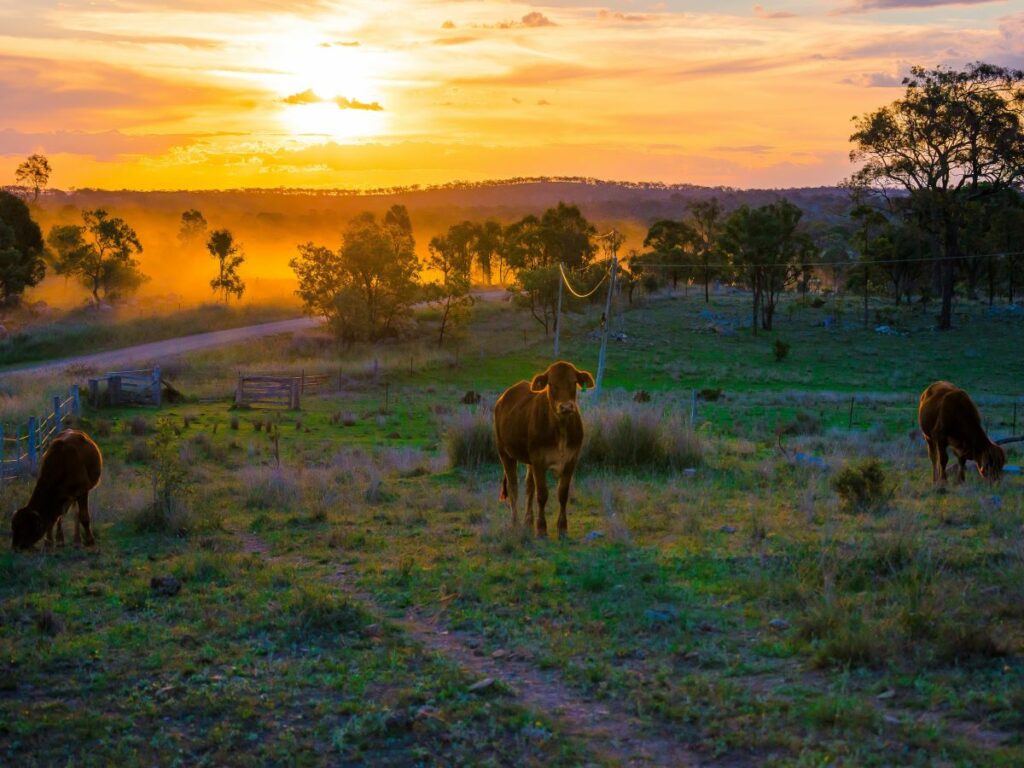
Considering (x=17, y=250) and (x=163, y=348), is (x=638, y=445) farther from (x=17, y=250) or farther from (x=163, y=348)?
(x=17, y=250)

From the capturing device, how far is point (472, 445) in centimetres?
2067

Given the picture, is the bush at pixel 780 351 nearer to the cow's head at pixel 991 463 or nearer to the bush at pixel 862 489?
the cow's head at pixel 991 463

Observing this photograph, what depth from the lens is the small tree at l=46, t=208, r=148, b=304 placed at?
7888 centimetres

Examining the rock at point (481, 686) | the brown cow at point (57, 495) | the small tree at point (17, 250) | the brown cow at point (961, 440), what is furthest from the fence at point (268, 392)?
the small tree at point (17, 250)

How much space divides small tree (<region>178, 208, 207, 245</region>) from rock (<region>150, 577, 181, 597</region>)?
124673mm

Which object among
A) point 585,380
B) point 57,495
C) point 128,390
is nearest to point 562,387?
point 585,380

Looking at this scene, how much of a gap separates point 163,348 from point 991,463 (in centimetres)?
4838

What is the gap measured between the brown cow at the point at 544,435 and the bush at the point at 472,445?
17.9ft

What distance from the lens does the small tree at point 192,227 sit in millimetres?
130000

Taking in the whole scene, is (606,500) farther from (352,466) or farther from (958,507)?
(352,466)

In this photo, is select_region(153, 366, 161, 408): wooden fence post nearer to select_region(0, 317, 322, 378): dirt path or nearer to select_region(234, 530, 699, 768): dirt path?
select_region(0, 317, 322, 378): dirt path

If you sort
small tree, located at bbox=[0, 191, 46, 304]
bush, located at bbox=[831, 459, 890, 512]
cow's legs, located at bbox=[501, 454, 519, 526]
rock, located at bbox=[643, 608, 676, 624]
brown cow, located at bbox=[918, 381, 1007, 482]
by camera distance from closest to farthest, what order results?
rock, located at bbox=[643, 608, 676, 624] < bush, located at bbox=[831, 459, 890, 512] < cow's legs, located at bbox=[501, 454, 519, 526] < brown cow, located at bbox=[918, 381, 1007, 482] < small tree, located at bbox=[0, 191, 46, 304]

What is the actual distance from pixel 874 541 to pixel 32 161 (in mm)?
128237

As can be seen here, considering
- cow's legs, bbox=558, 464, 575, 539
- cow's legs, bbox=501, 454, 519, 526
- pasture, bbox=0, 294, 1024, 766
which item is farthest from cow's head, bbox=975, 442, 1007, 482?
cow's legs, bbox=501, 454, 519, 526
